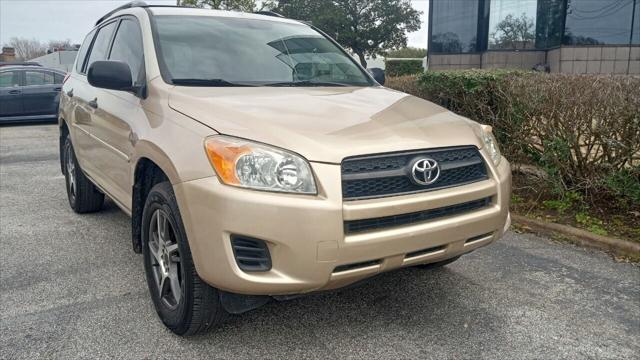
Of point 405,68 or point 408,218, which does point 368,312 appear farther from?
point 405,68

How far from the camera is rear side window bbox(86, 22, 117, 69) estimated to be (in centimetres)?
456

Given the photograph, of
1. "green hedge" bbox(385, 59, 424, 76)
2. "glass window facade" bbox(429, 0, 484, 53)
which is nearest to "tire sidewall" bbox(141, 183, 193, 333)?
"glass window facade" bbox(429, 0, 484, 53)

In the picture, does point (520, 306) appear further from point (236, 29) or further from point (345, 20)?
point (345, 20)

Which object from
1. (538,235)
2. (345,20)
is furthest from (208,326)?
Answer: (345,20)

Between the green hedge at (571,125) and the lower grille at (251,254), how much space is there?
11.6 ft

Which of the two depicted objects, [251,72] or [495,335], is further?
[251,72]

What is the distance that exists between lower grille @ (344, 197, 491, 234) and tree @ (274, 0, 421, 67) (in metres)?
33.6

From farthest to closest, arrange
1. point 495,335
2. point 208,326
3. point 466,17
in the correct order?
point 466,17
point 495,335
point 208,326

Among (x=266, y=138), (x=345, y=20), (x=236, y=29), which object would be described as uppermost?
(x=345, y=20)

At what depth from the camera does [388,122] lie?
9.18 feet

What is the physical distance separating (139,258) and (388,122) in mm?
2346

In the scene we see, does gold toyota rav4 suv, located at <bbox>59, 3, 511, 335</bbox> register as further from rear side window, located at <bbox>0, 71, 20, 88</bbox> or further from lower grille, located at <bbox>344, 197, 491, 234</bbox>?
rear side window, located at <bbox>0, 71, 20, 88</bbox>

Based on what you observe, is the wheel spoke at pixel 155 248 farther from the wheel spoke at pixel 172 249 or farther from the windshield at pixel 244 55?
the windshield at pixel 244 55

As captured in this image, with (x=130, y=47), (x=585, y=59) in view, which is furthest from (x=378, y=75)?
(x=585, y=59)
